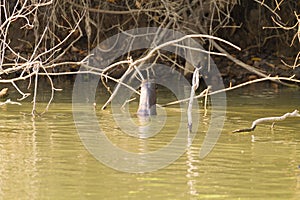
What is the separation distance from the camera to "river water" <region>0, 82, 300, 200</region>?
5652 mm

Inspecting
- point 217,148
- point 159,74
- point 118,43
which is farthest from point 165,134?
point 118,43

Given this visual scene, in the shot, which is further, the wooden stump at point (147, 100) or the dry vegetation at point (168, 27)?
the dry vegetation at point (168, 27)

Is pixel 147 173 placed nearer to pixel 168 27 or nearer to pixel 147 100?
pixel 147 100

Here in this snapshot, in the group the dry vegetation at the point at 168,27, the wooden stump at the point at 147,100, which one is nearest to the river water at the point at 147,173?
the wooden stump at the point at 147,100

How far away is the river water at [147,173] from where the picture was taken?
5.65 meters

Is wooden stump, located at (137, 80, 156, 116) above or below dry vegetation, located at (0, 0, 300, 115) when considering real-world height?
below

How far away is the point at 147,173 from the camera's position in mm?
6273

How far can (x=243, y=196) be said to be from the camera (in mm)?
5555

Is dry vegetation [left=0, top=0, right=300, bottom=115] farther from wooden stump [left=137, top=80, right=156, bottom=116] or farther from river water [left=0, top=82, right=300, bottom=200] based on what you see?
river water [left=0, top=82, right=300, bottom=200]

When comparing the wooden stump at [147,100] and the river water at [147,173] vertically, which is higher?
the wooden stump at [147,100]

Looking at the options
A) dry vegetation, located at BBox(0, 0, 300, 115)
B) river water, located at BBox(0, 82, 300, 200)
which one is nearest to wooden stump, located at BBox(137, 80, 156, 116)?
river water, located at BBox(0, 82, 300, 200)

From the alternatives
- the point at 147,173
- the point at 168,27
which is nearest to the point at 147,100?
the point at 168,27

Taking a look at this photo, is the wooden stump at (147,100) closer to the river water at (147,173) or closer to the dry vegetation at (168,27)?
the river water at (147,173)

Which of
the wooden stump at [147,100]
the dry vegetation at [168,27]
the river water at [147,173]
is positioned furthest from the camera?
the dry vegetation at [168,27]
